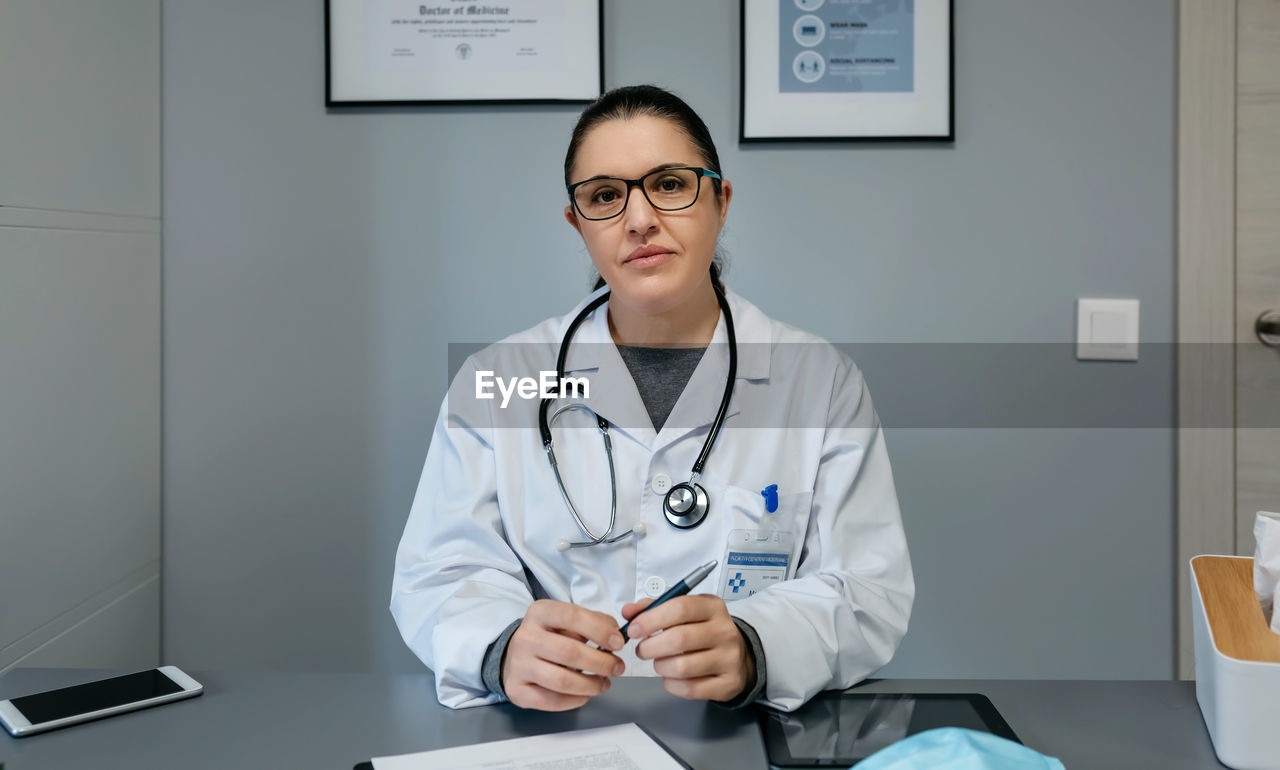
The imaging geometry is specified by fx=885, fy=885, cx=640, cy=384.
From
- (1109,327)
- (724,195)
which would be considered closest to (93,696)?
(724,195)

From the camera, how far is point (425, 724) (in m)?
0.84

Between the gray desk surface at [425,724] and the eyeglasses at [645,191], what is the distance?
63cm

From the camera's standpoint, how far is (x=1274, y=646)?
0.74m

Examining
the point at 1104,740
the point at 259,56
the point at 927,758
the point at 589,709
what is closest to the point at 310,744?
the point at 589,709

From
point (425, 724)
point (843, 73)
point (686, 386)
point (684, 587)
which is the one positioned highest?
point (843, 73)

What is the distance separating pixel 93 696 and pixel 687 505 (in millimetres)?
673

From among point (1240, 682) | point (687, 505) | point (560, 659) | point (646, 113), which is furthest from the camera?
point (646, 113)

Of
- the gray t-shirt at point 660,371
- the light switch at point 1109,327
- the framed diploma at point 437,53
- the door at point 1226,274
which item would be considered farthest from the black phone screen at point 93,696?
the door at point 1226,274

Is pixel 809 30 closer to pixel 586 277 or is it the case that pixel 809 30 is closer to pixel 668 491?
pixel 586 277

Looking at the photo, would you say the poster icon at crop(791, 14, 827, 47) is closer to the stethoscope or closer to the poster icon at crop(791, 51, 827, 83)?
the poster icon at crop(791, 51, 827, 83)

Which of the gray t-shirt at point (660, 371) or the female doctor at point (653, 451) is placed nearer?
the female doctor at point (653, 451)

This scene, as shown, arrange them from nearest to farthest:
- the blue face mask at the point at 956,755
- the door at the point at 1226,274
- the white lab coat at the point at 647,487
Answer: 1. the blue face mask at the point at 956,755
2. the white lab coat at the point at 647,487
3. the door at the point at 1226,274

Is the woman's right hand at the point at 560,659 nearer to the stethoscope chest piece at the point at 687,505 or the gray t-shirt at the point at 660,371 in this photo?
the stethoscope chest piece at the point at 687,505

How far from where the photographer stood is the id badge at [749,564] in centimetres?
116
